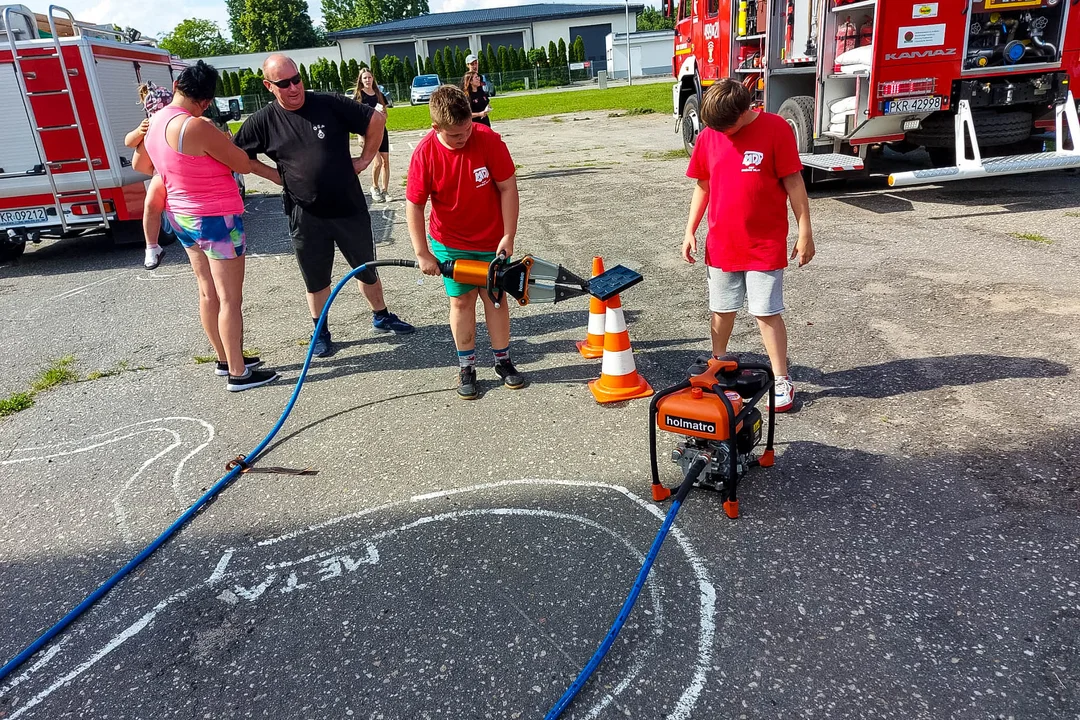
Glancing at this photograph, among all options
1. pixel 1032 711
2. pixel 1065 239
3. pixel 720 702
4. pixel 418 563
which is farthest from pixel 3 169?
pixel 1065 239

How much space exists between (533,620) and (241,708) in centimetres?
96

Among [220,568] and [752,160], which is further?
[752,160]

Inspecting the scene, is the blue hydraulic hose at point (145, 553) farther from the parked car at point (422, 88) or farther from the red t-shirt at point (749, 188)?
the parked car at point (422, 88)

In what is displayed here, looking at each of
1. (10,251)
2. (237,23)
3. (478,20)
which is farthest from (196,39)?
(10,251)

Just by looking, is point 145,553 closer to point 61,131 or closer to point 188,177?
point 188,177

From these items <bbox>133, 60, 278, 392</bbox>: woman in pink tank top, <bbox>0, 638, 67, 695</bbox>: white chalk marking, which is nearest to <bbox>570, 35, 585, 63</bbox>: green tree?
<bbox>133, 60, 278, 392</bbox>: woman in pink tank top

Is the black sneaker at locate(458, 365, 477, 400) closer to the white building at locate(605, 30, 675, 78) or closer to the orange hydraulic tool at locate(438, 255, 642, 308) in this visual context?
the orange hydraulic tool at locate(438, 255, 642, 308)

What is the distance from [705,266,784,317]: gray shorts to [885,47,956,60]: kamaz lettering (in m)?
4.84

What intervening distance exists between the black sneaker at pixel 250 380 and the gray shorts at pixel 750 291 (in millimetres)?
2862

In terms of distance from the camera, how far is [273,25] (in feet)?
260

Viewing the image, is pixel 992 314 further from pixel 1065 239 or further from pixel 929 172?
pixel 929 172

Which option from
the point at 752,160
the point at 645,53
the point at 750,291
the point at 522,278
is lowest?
the point at 750,291

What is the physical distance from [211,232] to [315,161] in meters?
0.79

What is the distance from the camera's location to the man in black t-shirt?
449 cm
